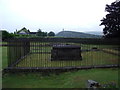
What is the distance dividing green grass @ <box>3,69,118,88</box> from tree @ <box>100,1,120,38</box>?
14.2m

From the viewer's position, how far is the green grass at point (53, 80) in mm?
6457

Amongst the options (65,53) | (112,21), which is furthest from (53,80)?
(112,21)

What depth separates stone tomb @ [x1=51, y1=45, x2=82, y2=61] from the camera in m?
11.7

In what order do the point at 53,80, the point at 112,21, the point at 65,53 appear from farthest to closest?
the point at 112,21 → the point at 65,53 → the point at 53,80

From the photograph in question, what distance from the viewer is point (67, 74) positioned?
8109 millimetres

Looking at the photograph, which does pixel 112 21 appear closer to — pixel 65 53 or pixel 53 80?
pixel 65 53

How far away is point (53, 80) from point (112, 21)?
54.0 ft

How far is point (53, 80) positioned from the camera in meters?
7.37

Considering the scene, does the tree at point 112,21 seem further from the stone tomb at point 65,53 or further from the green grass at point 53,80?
the green grass at point 53,80

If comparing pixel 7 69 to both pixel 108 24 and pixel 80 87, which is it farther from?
pixel 108 24

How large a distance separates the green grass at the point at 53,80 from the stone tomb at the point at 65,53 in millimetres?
3385

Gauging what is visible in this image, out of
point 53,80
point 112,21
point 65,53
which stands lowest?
point 53,80

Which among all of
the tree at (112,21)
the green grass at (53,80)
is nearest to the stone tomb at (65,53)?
the green grass at (53,80)

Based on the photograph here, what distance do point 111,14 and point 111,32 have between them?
210cm
